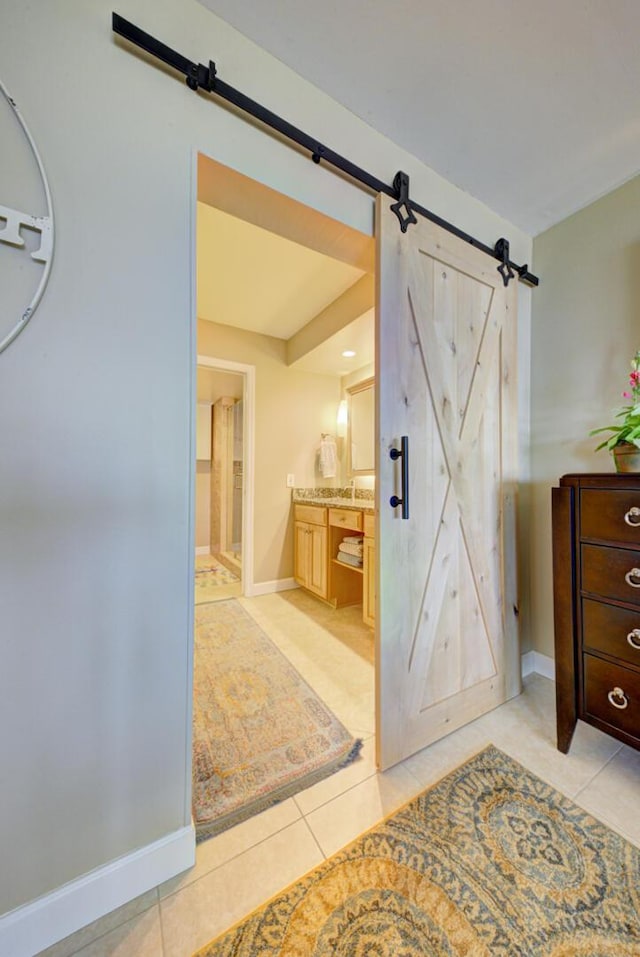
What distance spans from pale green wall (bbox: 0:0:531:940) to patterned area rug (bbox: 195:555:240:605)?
2206 mm

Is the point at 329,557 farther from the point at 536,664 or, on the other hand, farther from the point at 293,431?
the point at 536,664

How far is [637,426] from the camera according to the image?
1260 millimetres

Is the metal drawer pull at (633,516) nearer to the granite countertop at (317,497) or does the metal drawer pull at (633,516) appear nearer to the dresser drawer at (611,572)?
the dresser drawer at (611,572)

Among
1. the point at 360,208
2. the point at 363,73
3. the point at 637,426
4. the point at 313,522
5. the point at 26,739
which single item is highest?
the point at 363,73

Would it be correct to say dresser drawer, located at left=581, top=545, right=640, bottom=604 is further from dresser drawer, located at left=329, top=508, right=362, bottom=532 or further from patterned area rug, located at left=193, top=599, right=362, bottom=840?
dresser drawer, located at left=329, top=508, right=362, bottom=532

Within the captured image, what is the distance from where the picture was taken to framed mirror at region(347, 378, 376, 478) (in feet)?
10.3

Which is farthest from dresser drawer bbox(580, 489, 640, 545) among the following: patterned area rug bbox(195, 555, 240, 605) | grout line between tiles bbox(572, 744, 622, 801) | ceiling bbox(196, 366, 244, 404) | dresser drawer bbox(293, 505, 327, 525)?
ceiling bbox(196, 366, 244, 404)

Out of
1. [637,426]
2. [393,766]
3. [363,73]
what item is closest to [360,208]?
[363,73]

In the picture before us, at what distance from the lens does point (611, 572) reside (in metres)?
1.20

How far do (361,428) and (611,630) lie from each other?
2418 mm

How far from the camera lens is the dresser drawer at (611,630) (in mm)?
1148

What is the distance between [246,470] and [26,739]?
2477 mm

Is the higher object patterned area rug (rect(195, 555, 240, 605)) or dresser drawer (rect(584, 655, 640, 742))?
dresser drawer (rect(584, 655, 640, 742))

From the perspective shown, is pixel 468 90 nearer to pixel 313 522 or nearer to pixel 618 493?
pixel 618 493
